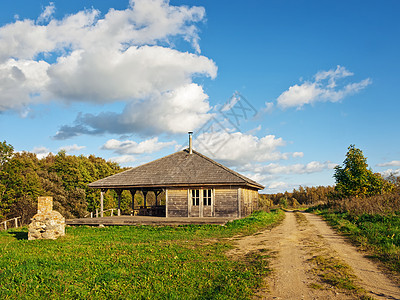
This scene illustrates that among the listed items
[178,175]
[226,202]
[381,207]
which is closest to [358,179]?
[381,207]

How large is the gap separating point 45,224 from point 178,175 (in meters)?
11.4

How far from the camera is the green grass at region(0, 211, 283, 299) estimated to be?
22.9 ft

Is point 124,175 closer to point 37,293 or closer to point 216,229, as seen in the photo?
point 216,229

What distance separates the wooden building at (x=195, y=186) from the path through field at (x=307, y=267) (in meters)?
8.13

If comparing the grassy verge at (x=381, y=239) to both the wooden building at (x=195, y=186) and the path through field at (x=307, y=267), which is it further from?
the wooden building at (x=195, y=186)

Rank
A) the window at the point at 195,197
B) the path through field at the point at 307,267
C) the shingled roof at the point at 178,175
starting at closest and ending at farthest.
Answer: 1. the path through field at the point at 307,267
2. the shingled roof at the point at 178,175
3. the window at the point at 195,197

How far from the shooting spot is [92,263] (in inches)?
377

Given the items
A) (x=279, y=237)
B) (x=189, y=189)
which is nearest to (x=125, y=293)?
(x=279, y=237)

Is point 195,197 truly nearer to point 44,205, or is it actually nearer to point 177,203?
point 177,203

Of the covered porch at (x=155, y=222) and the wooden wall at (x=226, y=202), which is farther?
the wooden wall at (x=226, y=202)

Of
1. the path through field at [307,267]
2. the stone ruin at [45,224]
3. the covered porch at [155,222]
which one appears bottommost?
Answer: the covered porch at [155,222]

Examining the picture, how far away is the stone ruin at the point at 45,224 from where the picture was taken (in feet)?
47.9

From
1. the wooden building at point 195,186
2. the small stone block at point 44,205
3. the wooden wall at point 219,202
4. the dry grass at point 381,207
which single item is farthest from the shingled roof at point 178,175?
the small stone block at point 44,205

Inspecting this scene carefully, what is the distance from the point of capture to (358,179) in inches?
1276
